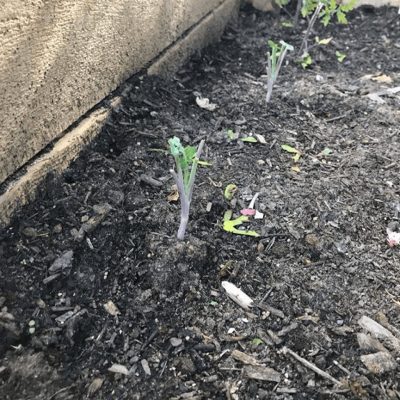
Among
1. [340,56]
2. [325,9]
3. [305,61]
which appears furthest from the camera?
[340,56]

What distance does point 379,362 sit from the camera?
1.28m

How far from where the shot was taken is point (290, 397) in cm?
120

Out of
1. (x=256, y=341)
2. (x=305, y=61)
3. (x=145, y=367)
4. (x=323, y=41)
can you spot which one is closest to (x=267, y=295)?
(x=256, y=341)

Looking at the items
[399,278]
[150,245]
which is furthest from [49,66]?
[399,278]

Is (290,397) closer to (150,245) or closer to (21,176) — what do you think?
(150,245)

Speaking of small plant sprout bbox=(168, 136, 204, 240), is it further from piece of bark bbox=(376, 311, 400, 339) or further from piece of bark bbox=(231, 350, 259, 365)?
piece of bark bbox=(376, 311, 400, 339)

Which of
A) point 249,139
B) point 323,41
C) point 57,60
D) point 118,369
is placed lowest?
point 118,369

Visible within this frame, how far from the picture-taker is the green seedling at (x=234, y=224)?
1610 mm

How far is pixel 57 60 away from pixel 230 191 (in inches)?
29.7

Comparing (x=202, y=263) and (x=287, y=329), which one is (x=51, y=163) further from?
(x=287, y=329)

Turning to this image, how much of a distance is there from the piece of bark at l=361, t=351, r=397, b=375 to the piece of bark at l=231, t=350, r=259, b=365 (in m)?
0.30

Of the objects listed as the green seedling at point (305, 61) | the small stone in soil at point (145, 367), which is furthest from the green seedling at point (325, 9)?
the small stone in soil at point (145, 367)

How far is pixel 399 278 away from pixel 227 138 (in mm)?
918

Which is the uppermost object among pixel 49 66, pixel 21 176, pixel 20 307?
pixel 49 66
